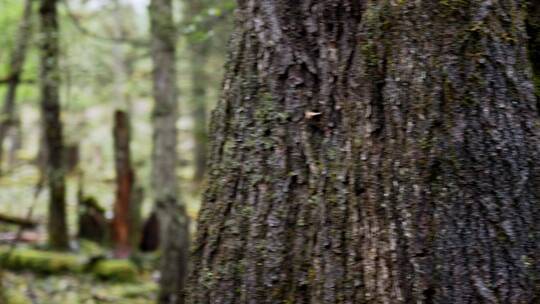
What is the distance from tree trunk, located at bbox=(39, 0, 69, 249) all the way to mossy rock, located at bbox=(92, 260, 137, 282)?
0.92 metres

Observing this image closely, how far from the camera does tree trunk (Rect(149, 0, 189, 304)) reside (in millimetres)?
8398

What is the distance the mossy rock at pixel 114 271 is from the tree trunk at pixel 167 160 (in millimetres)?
2294

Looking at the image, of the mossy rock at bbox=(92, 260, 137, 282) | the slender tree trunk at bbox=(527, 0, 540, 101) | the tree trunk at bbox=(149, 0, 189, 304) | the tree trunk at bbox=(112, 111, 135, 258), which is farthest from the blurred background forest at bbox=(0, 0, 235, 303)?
the slender tree trunk at bbox=(527, 0, 540, 101)

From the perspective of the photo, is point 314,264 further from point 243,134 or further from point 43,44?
point 43,44

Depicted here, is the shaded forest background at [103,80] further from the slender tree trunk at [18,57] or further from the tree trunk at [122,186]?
the tree trunk at [122,186]

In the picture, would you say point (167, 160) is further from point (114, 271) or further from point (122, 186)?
point (114, 271)

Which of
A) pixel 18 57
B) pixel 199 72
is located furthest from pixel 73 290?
pixel 199 72

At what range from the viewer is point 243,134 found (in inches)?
114

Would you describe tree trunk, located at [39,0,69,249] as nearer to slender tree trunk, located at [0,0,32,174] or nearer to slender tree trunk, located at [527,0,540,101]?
slender tree trunk, located at [0,0,32,174]

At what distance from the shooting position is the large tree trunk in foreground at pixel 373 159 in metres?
2.33

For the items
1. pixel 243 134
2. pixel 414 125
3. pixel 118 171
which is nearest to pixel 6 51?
pixel 118 171

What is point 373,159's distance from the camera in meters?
2.54

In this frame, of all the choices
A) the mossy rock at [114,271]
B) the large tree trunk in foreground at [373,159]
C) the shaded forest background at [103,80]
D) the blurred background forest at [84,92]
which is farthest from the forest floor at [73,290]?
the large tree trunk in foreground at [373,159]

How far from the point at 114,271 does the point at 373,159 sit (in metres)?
8.84
